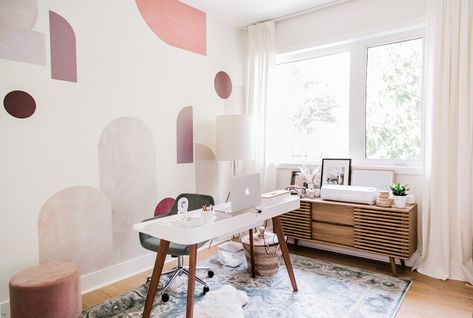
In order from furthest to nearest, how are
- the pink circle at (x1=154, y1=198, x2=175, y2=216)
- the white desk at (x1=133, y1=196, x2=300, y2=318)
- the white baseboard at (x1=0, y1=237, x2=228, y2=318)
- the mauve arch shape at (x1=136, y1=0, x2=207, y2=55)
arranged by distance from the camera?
the pink circle at (x1=154, y1=198, x2=175, y2=216), the mauve arch shape at (x1=136, y1=0, x2=207, y2=55), the white baseboard at (x1=0, y1=237, x2=228, y2=318), the white desk at (x1=133, y1=196, x2=300, y2=318)

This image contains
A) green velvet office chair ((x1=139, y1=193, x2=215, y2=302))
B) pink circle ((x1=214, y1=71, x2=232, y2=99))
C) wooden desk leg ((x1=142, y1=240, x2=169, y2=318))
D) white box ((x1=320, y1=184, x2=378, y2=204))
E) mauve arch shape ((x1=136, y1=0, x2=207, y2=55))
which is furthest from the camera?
pink circle ((x1=214, y1=71, x2=232, y2=99))

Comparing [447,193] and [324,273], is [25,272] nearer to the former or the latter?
[324,273]

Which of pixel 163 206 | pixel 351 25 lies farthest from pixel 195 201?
pixel 351 25

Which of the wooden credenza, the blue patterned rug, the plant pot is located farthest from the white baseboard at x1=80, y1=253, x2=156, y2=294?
the plant pot

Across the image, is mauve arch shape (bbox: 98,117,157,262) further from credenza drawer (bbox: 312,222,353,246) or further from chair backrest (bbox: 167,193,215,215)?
credenza drawer (bbox: 312,222,353,246)

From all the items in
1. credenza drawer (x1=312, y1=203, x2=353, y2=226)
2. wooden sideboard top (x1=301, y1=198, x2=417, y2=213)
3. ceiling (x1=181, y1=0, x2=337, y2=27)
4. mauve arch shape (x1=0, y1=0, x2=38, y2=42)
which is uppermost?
ceiling (x1=181, y1=0, x2=337, y2=27)

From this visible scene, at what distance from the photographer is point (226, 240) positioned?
13.3ft

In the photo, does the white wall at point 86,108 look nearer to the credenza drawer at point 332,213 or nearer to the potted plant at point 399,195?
the credenza drawer at point 332,213

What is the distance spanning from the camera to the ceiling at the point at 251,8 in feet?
11.3

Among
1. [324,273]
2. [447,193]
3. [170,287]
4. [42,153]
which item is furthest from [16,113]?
[447,193]

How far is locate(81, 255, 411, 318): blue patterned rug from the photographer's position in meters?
2.28

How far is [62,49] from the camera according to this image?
2482mm

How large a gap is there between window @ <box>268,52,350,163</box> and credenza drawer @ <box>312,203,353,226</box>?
716mm

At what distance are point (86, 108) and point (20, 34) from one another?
2.21ft
